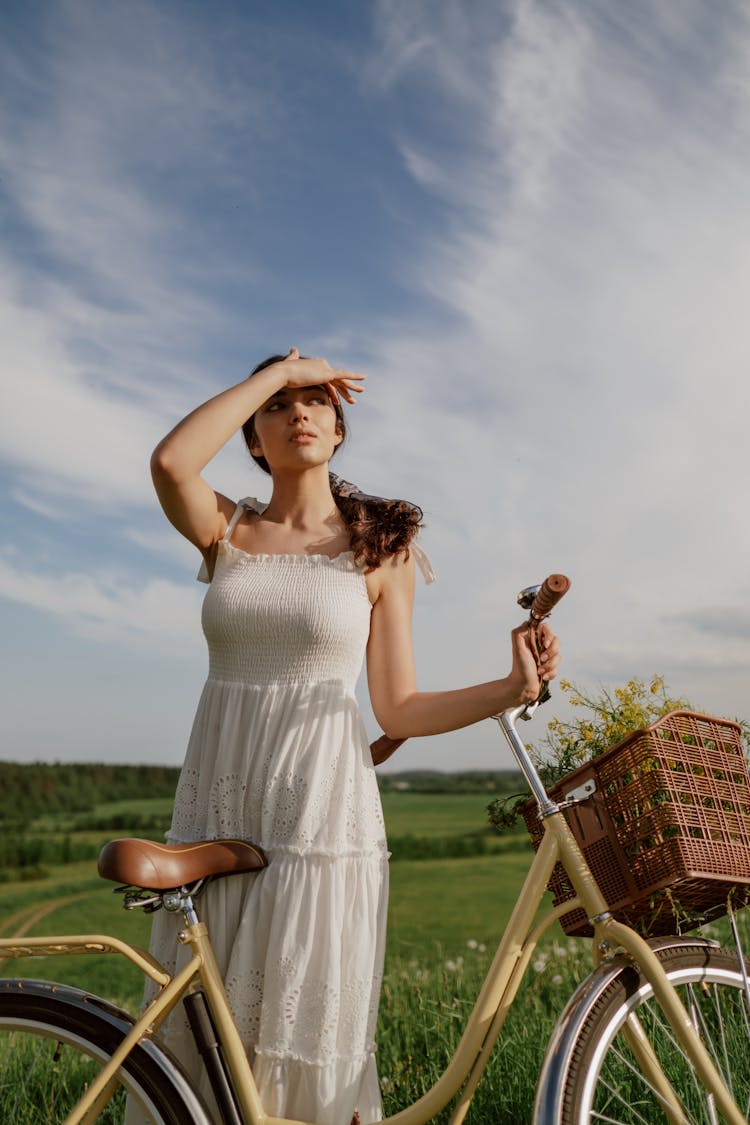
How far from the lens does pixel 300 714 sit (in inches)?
98.2

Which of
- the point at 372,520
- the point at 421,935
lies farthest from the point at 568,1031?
the point at 421,935

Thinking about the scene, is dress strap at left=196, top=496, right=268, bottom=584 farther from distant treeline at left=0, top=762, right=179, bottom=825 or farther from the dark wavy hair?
distant treeline at left=0, top=762, right=179, bottom=825

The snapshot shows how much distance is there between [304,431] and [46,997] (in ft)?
4.89

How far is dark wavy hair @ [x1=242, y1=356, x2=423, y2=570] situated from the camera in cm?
270

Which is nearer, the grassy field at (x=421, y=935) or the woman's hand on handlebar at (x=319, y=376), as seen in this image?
the woman's hand on handlebar at (x=319, y=376)

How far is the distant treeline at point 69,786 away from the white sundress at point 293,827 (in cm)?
999

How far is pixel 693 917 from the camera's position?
226 centimetres

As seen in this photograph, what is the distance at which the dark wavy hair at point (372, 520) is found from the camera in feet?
8.85

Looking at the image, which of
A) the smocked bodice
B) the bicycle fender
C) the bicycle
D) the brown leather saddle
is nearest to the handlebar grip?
the bicycle

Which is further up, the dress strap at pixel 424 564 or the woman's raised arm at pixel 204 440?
the woman's raised arm at pixel 204 440

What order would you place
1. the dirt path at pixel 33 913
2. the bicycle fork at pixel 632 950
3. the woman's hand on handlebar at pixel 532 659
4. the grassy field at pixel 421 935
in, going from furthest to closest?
the dirt path at pixel 33 913 → the grassy field at pixel 421 935 → the woman's hand on handlebar at pixel 532 659 → the bicycle fork at pixel 632 950

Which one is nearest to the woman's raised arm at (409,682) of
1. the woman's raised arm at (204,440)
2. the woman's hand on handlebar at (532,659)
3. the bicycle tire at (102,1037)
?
the woman's hand on handlebar at (532,659)

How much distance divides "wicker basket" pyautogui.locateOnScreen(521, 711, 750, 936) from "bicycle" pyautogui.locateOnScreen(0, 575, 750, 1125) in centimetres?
5

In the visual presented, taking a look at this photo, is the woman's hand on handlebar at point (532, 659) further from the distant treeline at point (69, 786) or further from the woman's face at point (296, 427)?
the distant treeline at point (69, 786)
